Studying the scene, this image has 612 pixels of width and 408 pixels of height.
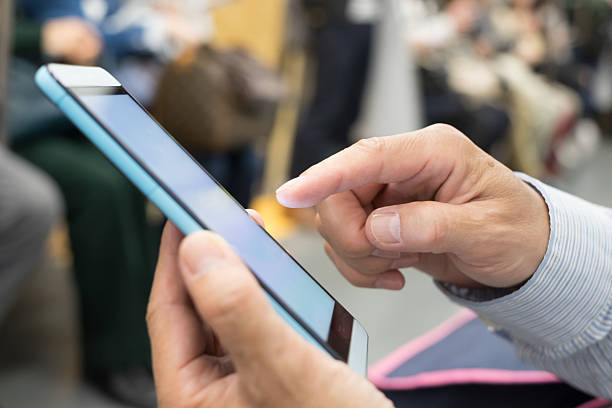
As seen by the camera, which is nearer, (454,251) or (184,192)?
(184,192)

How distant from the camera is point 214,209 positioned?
0.35 meters

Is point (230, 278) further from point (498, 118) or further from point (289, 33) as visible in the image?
point (498, 118)

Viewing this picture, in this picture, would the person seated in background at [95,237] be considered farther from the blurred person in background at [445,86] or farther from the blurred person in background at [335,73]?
the blurred person in background at [445,86]

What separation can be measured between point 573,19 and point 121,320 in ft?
18.1

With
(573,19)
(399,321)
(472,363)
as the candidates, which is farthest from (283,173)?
(573,19)

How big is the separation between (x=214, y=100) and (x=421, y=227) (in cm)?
109

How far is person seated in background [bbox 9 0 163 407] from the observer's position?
46.6 inches

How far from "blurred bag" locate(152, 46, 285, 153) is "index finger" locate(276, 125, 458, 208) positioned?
105 centimetres

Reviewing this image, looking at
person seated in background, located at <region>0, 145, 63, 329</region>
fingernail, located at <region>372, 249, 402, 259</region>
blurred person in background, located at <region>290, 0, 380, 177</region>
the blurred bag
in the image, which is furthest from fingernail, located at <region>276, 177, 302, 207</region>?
blurred person in background, located at <region>290, 0, 380, 177</region>

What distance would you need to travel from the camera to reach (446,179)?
0.46m

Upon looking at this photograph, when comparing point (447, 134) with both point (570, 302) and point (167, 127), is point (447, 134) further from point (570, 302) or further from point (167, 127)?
point (167, 127)

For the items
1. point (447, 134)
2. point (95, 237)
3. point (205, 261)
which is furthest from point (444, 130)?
point (95, 237)

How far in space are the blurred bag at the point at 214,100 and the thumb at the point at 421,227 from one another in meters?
1.05

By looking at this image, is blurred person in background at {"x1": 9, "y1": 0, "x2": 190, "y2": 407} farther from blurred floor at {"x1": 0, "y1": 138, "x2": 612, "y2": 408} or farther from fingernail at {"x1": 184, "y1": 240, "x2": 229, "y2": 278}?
fingernail at {"x1": 184, "y1": 240, "x2": 229, "y2": 278}
